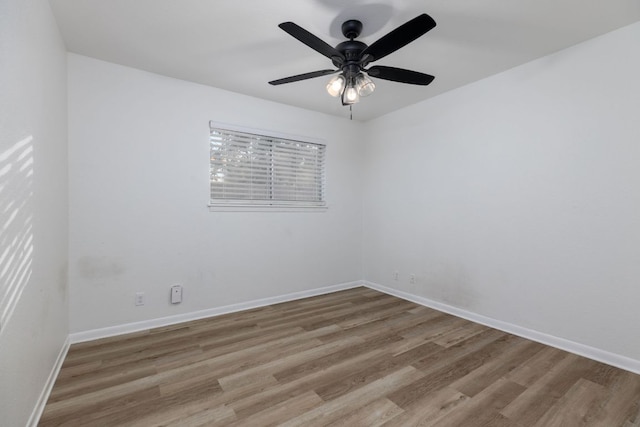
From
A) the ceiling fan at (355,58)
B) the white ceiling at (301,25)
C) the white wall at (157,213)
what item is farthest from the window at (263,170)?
the ceiling fan at (355,58)

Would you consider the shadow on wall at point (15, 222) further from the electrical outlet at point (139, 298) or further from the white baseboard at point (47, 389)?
Result: the electrical outlet at point (139, 298)

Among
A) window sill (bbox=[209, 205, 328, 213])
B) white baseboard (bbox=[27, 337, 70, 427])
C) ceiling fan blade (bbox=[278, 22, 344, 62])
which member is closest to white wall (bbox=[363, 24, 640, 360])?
window sill (bbox=[209, 205, 328, 213])

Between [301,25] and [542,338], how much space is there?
10.7 feet

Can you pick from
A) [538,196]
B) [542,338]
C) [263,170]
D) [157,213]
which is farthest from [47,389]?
[538,196]

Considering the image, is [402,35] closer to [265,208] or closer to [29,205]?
[29,205]

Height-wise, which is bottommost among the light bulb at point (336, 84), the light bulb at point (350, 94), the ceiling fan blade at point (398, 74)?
the light bulb at point (350, 94)

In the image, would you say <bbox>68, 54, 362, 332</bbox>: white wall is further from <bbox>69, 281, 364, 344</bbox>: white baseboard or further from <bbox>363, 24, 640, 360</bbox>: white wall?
<bbox>363, 24, 640, 360</bbox>: white wall

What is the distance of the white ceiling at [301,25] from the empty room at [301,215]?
0.06ft

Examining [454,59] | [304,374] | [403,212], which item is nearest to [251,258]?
[304,374]

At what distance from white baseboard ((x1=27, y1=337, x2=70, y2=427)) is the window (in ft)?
5.63

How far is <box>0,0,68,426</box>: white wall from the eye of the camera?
121 cm

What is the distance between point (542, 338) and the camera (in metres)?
2.53

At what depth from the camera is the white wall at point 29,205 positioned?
1.21 meters

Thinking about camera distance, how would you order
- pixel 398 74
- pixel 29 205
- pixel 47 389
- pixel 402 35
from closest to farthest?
pixel 29 205, pixel 402 35, pixel 47 389, pixel 398 74
